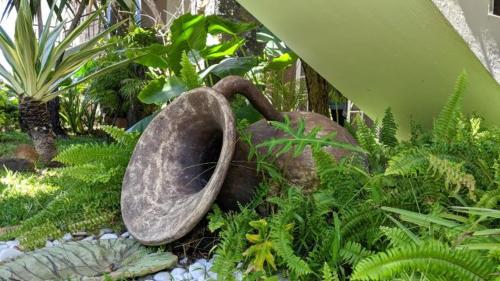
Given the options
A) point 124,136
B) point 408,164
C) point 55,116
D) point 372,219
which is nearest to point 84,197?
Answer: point 124,136

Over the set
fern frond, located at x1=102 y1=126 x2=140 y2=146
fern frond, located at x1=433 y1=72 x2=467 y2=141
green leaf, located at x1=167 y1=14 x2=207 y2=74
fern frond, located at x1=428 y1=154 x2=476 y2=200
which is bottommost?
fern frond, located at x1=102 y1=126 x2=140 y2=146

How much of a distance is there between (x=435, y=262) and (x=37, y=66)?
405cm

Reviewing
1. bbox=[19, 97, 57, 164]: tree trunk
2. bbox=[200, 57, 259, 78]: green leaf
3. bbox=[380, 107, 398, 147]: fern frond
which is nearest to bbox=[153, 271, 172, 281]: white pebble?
bbox=[380, 107, 398, 147]: fern frond

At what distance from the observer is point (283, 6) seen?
9.04ft

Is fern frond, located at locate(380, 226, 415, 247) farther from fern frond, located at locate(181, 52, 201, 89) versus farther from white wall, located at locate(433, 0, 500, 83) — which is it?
fern frond, located at locate(181, 52, 201, 89)

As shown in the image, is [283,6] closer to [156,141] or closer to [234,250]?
[156,141]

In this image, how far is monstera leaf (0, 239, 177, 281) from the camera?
1.62 m

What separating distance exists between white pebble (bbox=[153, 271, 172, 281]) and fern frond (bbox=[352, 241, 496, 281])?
0.88 meters

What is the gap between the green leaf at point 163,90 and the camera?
10.6 feet

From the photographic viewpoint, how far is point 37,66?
4.21 metres

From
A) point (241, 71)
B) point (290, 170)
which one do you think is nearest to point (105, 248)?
point (290, 170)

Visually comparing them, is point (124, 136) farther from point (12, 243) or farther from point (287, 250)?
point (287, 250)

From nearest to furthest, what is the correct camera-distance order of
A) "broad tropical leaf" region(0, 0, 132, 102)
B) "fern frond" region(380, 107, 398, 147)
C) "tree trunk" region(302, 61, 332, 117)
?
"fern frond" region(380, 107, 398, 147) < "tree trunk" region(302, 61, 332, 117) < "broad tropical leaf" region(0, 0, 132, 102)

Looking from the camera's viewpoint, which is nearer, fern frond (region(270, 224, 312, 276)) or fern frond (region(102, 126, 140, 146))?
fern frond (region(270, 224, 312, 276))
